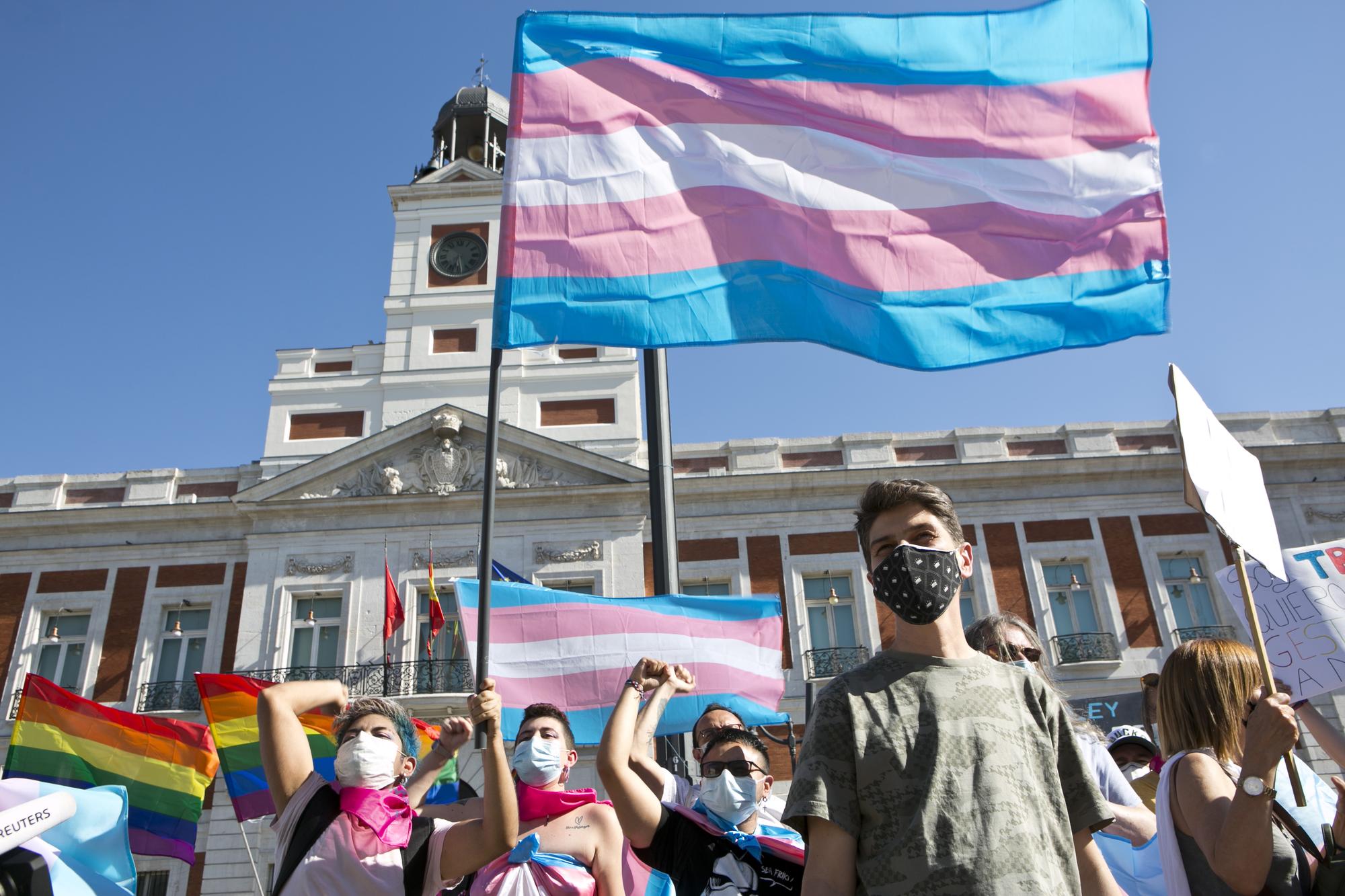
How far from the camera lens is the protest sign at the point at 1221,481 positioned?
312 cm

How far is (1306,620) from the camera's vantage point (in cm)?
507

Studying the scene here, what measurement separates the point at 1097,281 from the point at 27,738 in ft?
40.1

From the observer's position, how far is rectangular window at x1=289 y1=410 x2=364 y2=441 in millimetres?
23312

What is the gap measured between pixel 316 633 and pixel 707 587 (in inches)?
308

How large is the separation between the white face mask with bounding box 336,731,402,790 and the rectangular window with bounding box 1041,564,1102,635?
→ 18842 mm

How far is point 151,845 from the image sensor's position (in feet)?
36.1

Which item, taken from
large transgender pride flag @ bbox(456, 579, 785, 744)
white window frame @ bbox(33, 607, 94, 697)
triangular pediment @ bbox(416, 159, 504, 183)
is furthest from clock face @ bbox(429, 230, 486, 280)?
large transgender pride flag @ bbox(456, 579, 785, 744)

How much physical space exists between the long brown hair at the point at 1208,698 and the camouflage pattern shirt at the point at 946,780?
0.87 m

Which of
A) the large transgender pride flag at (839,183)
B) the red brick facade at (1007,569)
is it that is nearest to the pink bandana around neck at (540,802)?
the large transgender pride flag at (839,183)

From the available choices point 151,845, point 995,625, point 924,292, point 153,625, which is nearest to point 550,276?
point 924,292

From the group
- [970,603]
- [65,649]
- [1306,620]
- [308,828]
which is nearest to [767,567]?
[970,603]

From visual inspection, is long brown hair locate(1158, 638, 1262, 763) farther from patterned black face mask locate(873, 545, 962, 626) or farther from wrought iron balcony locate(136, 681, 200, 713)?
wrought iron balcony locate(136, 681, 200, 713)

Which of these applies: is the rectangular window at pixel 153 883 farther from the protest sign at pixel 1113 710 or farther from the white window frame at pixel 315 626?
the protest sign at pixel 1113 710

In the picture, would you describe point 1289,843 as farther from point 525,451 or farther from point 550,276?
point 525,451
